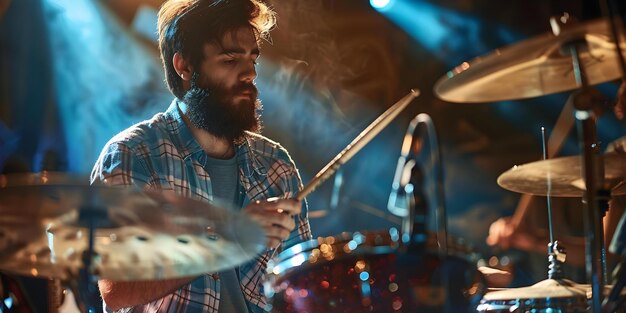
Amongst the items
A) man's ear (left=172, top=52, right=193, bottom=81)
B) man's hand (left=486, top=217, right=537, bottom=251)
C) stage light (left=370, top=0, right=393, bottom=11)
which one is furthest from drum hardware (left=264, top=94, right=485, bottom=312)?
stage light (left=370, top=0, right=393, bottom=11)

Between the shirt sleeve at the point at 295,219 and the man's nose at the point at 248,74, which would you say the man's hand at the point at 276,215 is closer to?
the shirt sleeve at the point at 295,219

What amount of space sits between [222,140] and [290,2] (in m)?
1.71

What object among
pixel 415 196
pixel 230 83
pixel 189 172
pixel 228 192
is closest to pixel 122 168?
pixel 189 172

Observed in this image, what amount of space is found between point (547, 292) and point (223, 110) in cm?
134

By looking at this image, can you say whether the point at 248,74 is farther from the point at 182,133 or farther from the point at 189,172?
the point at 189,172

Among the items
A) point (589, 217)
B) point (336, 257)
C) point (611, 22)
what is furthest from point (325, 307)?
point (611, 22)

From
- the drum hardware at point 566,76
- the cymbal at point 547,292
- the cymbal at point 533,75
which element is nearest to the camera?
the drum hardware at point 566,76

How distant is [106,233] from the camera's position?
1.89 meters

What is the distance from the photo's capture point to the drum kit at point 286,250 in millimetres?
1645

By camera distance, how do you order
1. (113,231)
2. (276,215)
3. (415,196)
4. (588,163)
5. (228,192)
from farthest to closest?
(228,192) → (276,215) → (588,163) → (113,231) → (415,196)

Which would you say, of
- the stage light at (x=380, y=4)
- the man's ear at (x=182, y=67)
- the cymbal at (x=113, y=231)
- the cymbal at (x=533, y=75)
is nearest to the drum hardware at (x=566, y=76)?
the cymbal at (x=533, y=75)

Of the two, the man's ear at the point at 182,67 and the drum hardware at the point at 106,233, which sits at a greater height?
the man's ear at the point at 182,67

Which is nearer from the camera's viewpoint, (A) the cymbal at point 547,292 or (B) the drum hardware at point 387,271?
(B) the drum hardware at point 387,271

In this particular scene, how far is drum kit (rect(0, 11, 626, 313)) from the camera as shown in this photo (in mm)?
1645
